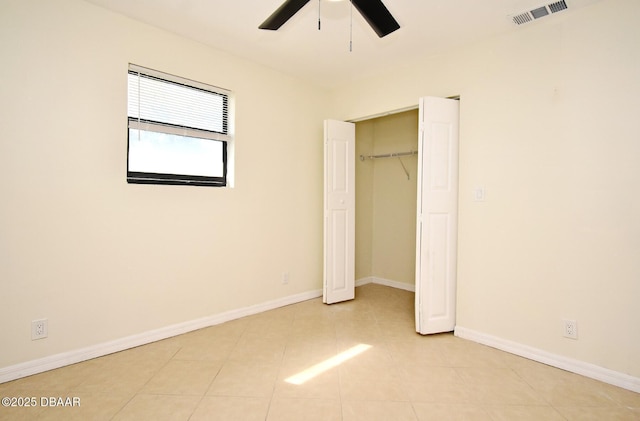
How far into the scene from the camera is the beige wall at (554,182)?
2.09 meters

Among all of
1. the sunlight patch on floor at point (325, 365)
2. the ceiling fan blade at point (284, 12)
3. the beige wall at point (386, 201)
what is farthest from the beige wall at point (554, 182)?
the ceiling fan blade at point (284, 12)

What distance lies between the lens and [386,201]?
14.9 feet

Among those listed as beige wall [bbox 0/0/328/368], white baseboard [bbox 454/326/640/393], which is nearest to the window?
beige wall [bbox 0/0/328/368]

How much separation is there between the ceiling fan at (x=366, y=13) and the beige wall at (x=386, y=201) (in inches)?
96.4

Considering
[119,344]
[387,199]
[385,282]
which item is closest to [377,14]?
Result: [119,344]

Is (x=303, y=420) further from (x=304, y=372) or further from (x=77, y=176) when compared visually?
(x=77, y=176)

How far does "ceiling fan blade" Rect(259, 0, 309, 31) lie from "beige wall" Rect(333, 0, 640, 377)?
1.73 m

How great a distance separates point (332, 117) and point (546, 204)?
2.48 meters

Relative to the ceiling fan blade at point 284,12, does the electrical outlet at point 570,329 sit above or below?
below

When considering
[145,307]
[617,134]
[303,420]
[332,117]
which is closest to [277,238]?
[145,307]

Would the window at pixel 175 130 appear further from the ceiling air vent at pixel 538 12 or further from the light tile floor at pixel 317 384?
the ceiling air vent at pixel 538 12

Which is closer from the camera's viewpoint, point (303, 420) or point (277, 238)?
point (303, 420)

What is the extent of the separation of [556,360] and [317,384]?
1.72 metres

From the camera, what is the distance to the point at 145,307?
260 cm
